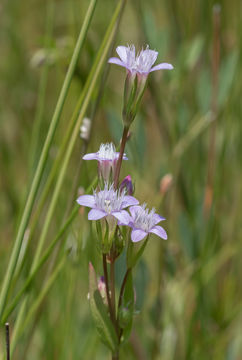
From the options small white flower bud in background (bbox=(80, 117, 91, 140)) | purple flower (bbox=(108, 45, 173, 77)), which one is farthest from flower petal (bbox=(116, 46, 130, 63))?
small white flower bud in background (bbox=(80, 117, 91, 140))

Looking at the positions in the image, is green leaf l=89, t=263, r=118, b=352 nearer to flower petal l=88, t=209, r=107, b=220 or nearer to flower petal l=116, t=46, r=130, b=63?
flower petal l=88, t=209, r=107, b=220

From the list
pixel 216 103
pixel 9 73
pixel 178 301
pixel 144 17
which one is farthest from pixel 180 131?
pixel 9 73

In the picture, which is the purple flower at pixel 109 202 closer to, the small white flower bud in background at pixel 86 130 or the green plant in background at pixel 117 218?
the green plant in background at pixel 117 218

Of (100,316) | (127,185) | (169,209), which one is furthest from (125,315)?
(169,209)

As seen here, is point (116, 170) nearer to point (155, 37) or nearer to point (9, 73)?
point (155, 37)

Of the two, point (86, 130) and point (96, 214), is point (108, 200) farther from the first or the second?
point (86, 130)

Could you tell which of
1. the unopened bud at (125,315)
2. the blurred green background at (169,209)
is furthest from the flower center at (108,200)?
the blurred green background at (169,209)

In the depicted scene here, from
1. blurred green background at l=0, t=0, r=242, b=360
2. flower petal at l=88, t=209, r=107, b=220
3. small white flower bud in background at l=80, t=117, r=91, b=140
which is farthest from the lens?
blurred green background at l=0, t=0, r=242, b=360

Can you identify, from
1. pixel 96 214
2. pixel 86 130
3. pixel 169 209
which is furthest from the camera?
pixel 169 209

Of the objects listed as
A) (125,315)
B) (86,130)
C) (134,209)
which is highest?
(86,130)
